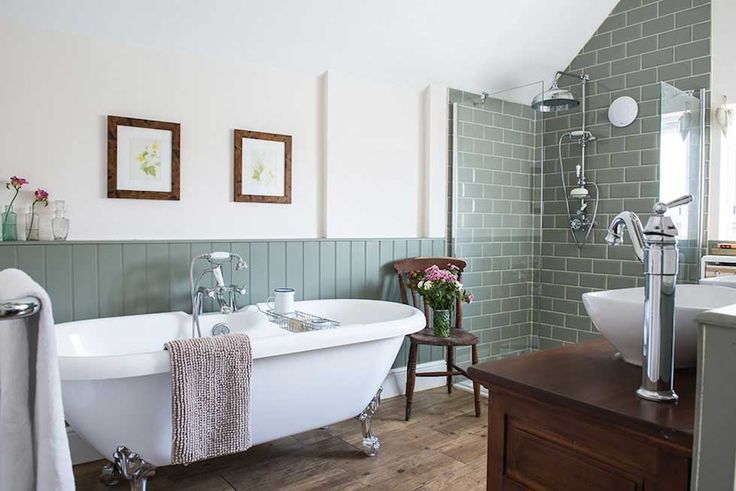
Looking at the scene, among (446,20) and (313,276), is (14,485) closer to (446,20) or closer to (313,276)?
(313,276)

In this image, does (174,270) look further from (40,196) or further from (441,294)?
(441,294)

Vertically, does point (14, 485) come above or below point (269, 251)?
below

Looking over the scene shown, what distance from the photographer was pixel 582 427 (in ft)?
3.35

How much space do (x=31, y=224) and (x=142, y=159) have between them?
65cm

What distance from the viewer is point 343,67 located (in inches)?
143

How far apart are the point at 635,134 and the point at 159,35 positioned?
3.41 m

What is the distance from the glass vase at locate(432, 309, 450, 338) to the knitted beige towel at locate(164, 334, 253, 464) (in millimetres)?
1561

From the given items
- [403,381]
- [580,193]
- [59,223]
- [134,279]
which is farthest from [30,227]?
[580,193]

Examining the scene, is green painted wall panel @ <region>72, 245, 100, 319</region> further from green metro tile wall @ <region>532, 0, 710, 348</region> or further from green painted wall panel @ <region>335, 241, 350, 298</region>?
green metro tile wall @ <region>532, 0, 710, 348</region>

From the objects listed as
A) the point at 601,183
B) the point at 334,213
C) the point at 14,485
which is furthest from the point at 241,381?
the point at 601,183

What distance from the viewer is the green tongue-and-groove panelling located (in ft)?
8.89

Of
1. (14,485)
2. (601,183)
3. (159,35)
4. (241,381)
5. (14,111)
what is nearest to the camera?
(14,485)

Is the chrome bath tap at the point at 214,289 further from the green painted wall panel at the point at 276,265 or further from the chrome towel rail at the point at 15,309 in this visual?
the chrome towel rail at the point at 15,309

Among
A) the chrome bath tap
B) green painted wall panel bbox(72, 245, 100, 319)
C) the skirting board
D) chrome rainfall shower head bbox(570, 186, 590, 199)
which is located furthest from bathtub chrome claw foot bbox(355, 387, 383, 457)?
chrome rainfall shower head bbox(570, 186, 590, 199)
